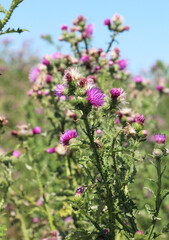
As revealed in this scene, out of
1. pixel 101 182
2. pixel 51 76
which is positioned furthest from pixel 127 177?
pixel 51 76

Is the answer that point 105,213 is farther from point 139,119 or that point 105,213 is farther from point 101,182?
point 139,119

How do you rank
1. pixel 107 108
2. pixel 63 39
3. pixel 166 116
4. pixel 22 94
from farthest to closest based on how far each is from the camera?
pixel 22 94, pixel 166 116, pixel 63 39, pixel 107 108

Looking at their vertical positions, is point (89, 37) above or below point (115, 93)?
above

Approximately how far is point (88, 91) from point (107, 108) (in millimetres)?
158

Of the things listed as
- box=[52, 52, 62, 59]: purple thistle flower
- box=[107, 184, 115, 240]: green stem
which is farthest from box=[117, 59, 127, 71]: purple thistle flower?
box=[107, 184, 115, 240]: green stem

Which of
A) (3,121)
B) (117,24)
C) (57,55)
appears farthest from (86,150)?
(117,24)

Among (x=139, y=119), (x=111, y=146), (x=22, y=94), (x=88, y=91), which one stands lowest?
(x=111, y=146)

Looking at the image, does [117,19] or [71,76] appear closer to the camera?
[71,76]

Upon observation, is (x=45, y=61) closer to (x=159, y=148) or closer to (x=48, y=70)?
(x=48, y=70)

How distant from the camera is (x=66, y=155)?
247 cm

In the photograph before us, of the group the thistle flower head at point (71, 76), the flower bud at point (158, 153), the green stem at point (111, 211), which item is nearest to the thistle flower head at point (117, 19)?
the thistle flower head at point (71, 76)

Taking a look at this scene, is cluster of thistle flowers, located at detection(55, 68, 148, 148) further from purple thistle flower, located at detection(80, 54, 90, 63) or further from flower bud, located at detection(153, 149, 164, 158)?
purple thistle flower, located at detection(80, 54, 90, 63)

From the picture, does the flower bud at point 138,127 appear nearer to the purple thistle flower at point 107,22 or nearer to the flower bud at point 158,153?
the flower bud at point 158,153

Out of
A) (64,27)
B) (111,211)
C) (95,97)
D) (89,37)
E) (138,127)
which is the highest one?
(64,27)
